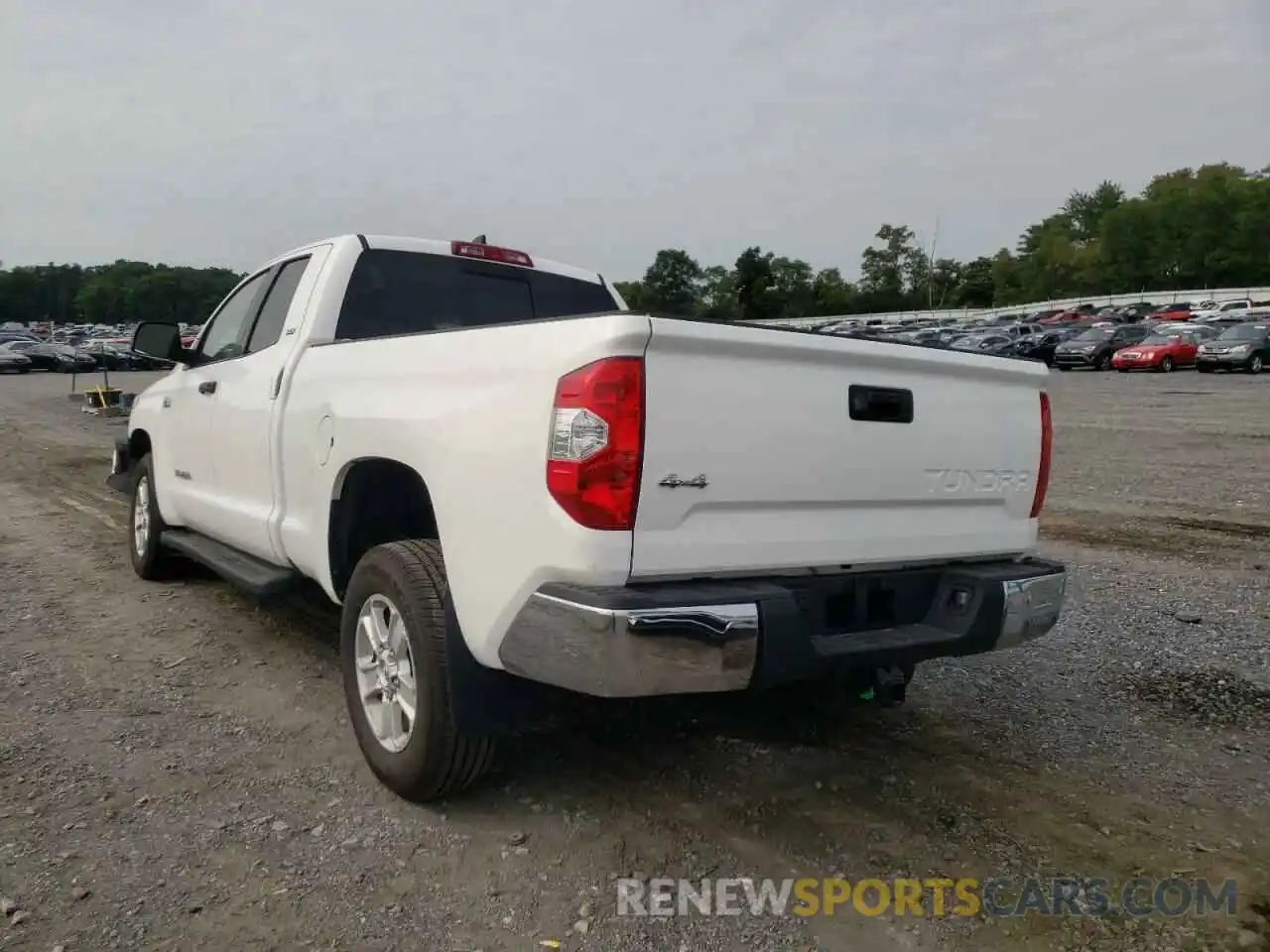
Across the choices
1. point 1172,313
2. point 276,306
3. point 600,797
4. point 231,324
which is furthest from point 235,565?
point 1172,313

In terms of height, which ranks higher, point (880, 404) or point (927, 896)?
point (880, 404)

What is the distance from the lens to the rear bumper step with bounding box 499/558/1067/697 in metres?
2.52

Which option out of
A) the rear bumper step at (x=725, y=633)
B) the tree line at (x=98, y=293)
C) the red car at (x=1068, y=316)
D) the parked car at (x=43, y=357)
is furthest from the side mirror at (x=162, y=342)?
the tree line at (x=98, y=293)

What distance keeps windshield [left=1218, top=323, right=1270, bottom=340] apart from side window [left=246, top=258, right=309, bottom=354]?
33347 mm

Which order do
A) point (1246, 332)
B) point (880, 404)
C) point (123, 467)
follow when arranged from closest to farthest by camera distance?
point (880, 404)
point (123, 467)
point (1246, 332)

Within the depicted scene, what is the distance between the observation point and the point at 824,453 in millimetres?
2961

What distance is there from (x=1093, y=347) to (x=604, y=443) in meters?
36.5

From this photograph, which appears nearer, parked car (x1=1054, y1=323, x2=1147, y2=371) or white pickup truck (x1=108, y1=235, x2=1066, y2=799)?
white pickup truck (x1=108, y1=235, x2=1066, y2=799)

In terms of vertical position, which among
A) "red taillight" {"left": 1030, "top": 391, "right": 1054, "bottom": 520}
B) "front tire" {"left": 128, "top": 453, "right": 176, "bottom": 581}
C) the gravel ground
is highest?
"red taillight" {"left": 1030, "top": 391, "right": 1054, "bottom": 520}

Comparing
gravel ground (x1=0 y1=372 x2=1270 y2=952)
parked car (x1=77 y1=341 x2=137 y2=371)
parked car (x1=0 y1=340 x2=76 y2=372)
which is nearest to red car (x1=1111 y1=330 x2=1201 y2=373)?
gravel ground (x1=0 y1=372 x2=1270 y2=952)

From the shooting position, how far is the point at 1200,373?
3162 centimetres

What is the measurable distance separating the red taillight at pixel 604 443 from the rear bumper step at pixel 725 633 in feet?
0.69

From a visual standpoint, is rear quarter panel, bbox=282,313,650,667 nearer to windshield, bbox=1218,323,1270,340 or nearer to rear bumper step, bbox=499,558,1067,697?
rear bumper step, bbox=499,558,1067,697

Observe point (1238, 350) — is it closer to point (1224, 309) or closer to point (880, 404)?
point (880, 404)
